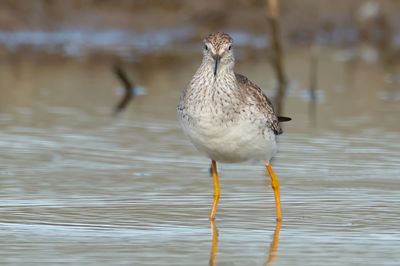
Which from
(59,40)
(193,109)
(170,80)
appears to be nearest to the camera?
(193,109)

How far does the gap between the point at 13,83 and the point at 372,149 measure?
6209mm

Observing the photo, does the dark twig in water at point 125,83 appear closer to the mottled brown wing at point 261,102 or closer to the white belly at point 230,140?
the mottled brown wing at point 261,102

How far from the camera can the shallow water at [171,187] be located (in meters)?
7.47

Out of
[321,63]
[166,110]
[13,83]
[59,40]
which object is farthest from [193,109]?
[59,40]

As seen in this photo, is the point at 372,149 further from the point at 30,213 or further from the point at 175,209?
the point at 30,213

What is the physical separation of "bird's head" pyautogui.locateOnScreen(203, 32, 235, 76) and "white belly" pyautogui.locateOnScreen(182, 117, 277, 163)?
42 cm

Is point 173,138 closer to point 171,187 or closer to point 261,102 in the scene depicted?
point 171,187

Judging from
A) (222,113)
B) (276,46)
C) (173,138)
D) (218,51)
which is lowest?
(173,138)

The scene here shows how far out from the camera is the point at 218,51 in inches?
337

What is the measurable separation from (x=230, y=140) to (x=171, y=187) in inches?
50.3

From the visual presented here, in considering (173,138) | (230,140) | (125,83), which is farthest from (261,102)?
(125,83)

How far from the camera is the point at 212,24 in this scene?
884 inches

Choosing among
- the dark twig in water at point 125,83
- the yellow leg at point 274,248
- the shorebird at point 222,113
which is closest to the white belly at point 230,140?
the shorebird at point 222,113

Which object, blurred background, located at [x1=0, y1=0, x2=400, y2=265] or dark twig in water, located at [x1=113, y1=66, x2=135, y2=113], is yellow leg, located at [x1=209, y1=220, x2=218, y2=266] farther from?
dark twig in water, located at [x1=113, y1=66, x2=135, y2=113]
